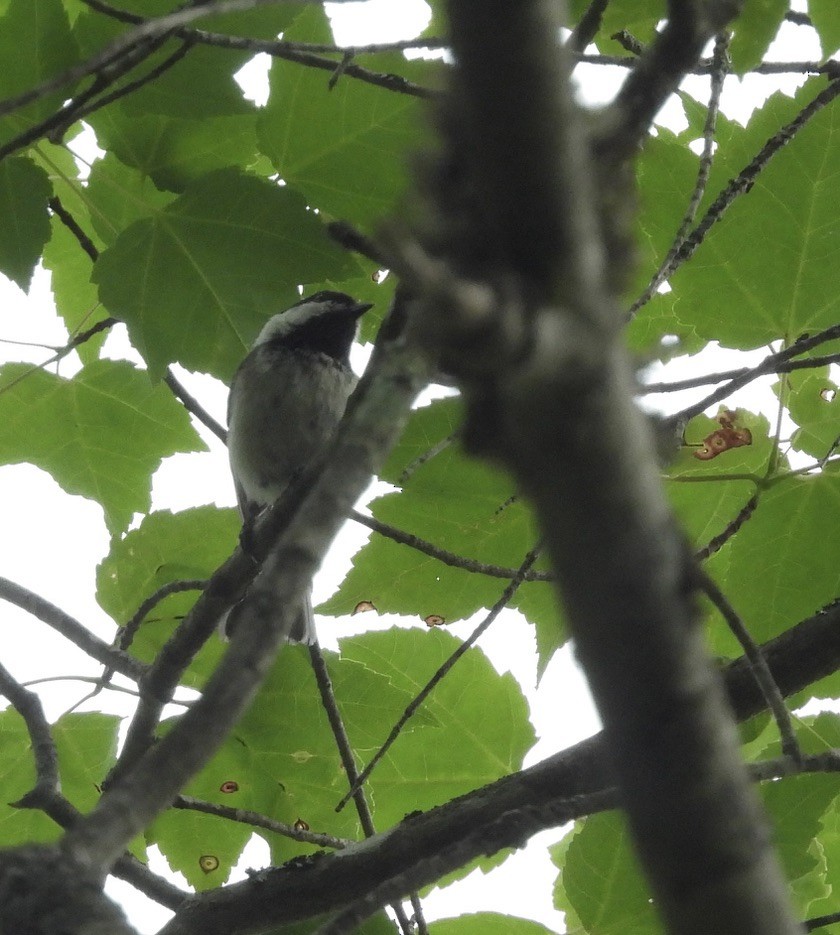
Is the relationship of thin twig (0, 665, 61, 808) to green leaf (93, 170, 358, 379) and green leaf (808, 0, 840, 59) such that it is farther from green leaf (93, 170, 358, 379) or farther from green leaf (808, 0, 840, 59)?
green leaf (808, 0, 840, 59)

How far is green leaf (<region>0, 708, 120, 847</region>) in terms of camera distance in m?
2.34

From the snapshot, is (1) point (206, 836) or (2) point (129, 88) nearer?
(2) point (129, 88)

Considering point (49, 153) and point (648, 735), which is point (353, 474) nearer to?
point (648, 735)

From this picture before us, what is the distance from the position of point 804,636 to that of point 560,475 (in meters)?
1.16

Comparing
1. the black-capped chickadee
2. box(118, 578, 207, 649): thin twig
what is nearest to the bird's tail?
the black-capped chickadee

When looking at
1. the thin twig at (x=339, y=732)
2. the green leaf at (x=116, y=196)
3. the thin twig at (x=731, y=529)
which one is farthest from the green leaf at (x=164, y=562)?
the thin twig at (x=731, y=529)

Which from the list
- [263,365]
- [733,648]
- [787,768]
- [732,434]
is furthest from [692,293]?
[263,365]

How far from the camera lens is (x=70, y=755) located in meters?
2.38

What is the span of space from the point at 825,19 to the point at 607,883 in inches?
55.2

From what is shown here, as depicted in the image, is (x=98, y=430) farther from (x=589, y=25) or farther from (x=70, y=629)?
(x=589, y=25)

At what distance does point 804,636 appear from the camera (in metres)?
1.51

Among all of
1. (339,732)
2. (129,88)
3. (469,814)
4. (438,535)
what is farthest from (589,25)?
(339,732)

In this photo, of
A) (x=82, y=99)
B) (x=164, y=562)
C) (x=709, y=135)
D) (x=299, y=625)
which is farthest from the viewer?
(x=299, y=625)

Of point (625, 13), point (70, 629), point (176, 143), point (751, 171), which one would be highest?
point (176, 143)
